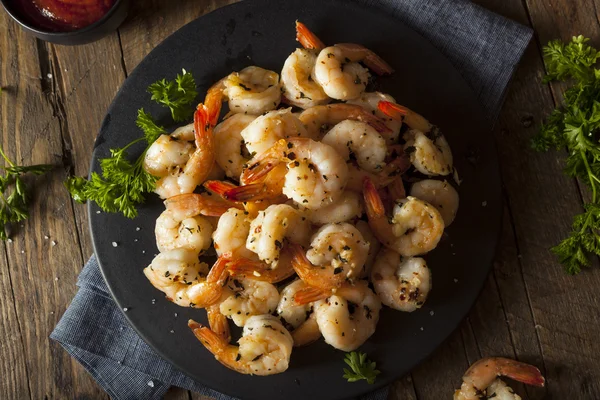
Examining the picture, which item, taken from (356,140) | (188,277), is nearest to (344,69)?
(356,140)

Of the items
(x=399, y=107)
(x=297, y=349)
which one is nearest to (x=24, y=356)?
(x=297, y=349)

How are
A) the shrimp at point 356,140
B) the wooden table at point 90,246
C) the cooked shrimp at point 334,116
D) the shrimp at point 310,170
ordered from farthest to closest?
the wooden table at point 90,246, the cooked shrimp at point 334,116, the shrimp at point 356,140, the shrimp at point 310,170

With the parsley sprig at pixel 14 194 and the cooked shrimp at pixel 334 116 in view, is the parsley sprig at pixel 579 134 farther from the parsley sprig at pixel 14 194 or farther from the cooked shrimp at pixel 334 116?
the parsley sprig at pixel 14 194

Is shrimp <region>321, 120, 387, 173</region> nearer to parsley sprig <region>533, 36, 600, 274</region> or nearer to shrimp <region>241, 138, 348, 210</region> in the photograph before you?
shrimp <region>241, 138, 348, 210</region>

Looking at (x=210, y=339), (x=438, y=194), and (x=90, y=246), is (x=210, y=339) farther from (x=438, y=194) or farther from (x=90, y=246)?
(x=438, y=194)

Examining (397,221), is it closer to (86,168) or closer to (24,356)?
(86,168)

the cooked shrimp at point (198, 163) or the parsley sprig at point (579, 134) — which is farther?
the parsley sprig at point (579, 134)

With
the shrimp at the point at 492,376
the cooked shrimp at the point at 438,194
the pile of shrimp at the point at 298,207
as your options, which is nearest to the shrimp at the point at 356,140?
the pile of shrimp at the point at 298,207
